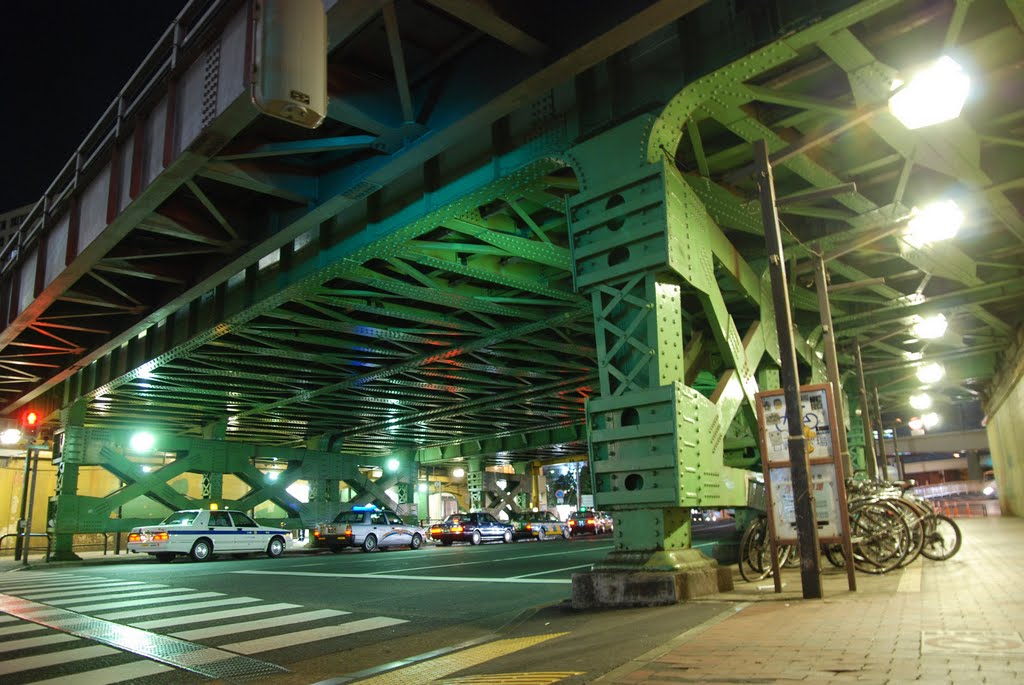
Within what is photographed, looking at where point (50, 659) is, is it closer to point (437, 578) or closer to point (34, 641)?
point (34, 641)

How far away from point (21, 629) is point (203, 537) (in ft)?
54.3

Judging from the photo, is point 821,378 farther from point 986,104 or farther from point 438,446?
point 438,446

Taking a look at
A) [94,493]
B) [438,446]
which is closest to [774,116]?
[438,446]

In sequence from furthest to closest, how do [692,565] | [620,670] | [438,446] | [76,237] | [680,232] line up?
[438,446], [76,237], [680,232], [692,565], [620,670]

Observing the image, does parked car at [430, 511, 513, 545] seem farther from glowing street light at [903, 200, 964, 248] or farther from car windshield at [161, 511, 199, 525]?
Answer: glowing street light at [903, 200, 964, 248]

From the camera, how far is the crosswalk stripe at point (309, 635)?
23.6 ft

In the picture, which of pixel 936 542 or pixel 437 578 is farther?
pixel 437 578

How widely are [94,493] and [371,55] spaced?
141ft

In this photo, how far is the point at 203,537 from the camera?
24.2 m

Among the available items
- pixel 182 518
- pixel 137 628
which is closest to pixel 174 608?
pixel 137 628

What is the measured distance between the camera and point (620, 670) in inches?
184

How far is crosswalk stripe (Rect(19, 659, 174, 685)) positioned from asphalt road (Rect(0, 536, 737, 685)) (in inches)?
1.6

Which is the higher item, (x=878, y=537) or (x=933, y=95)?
(x=933, y=95)

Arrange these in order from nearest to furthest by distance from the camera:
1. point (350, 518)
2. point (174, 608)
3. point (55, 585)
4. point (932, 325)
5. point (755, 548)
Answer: point (174, 608) → point (755, 548) → point (55, 585) → point (932, 325) → point (350, 518)
